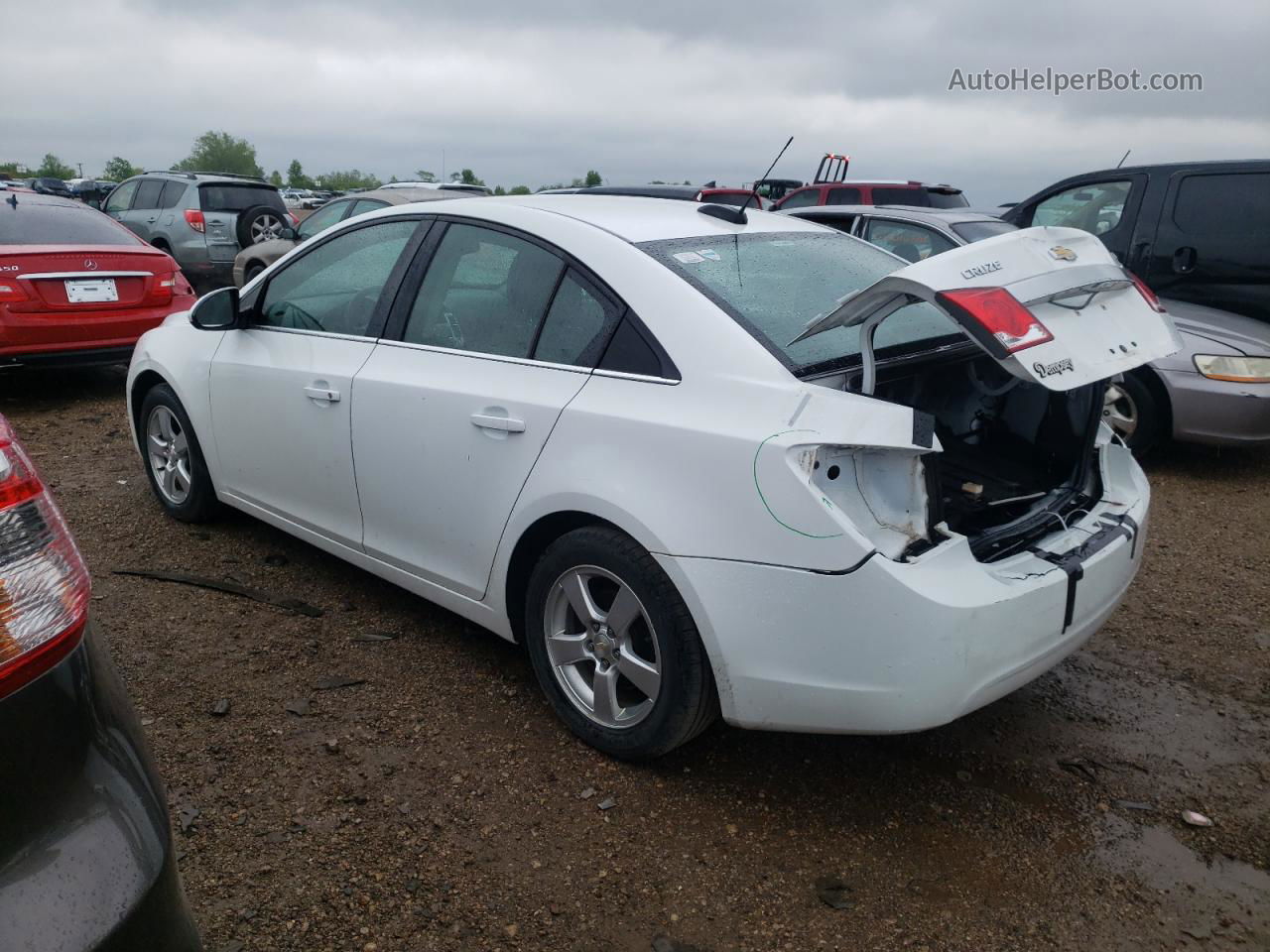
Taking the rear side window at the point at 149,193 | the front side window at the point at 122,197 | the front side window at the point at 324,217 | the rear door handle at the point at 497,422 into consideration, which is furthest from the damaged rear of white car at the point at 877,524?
the front side window at the point at 122,197

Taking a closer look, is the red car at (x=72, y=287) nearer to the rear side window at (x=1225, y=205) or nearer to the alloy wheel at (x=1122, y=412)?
the alloy wheel at (x=1122, y=412)

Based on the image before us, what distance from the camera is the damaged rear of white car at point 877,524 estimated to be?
231 centimetres

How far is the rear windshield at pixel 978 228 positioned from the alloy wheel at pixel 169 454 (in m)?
5.36

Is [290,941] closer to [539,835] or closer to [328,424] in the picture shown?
[539,835]

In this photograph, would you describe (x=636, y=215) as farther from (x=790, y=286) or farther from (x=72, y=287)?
(x=72, y=287)

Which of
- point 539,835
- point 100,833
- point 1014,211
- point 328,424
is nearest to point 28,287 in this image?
point 328,424

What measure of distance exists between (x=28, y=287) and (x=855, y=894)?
258 inches

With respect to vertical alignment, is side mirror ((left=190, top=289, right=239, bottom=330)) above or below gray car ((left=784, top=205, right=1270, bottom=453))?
above

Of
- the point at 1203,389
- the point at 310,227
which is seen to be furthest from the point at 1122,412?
the point at 310,227

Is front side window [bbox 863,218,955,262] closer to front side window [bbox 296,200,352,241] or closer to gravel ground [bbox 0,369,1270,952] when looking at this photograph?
gravel ground [bbox 0,369,1270,952]

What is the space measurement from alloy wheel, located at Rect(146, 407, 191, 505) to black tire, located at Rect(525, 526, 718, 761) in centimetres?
243

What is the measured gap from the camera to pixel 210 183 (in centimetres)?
1277

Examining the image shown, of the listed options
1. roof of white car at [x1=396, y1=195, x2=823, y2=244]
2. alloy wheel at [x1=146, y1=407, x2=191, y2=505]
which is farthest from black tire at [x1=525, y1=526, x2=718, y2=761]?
alloy wheel at [x1=146, y1=407, x2=191, y2=505]

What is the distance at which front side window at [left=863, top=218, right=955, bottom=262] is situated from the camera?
7320mm
